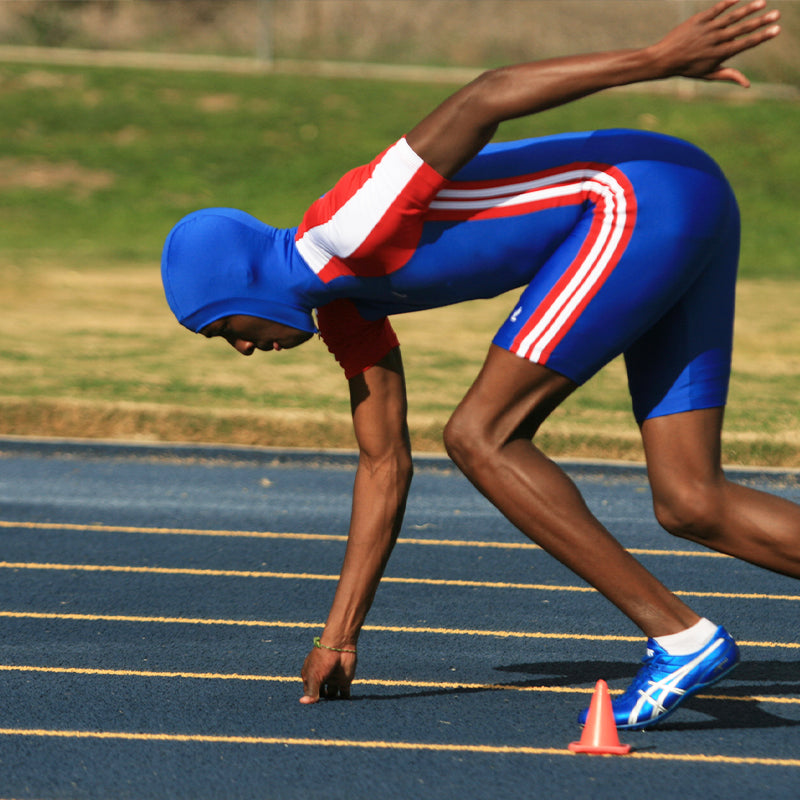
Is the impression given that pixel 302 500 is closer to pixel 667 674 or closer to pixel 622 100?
pixel 667 674

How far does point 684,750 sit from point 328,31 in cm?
2436

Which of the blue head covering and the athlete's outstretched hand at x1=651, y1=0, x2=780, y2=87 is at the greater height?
the athlete's outstretched hand at x1=651, y1=0, x2=780, y2=87

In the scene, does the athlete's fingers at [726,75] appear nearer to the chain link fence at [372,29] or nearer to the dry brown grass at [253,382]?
the dry brown grass at [253,382]

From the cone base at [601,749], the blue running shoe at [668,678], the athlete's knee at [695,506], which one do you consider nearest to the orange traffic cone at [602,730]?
the cone base at [601,749]

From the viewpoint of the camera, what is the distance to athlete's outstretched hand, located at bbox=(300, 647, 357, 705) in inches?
154

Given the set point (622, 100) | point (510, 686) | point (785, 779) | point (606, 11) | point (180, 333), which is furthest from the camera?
point (606, 11)

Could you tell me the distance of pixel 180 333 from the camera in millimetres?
12039

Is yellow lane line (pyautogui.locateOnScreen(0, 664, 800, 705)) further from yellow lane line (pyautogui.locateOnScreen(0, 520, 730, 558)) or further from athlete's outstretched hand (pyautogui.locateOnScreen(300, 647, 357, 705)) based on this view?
yellow lane line (pyautogui.locateOnScreen(0, 520, 730, 558))

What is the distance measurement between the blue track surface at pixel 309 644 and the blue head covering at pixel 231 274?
1059 millimetres

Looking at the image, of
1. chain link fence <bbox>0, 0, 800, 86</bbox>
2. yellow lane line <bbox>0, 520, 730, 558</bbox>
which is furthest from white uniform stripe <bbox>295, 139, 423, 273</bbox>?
chain link fence <bbox>0, 0, 800, 86</bbox>

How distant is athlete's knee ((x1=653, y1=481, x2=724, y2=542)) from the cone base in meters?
0.54

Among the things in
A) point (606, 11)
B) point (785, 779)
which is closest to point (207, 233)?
point (785, 779)

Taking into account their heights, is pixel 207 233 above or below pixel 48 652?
above

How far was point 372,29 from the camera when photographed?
27.5 meters
